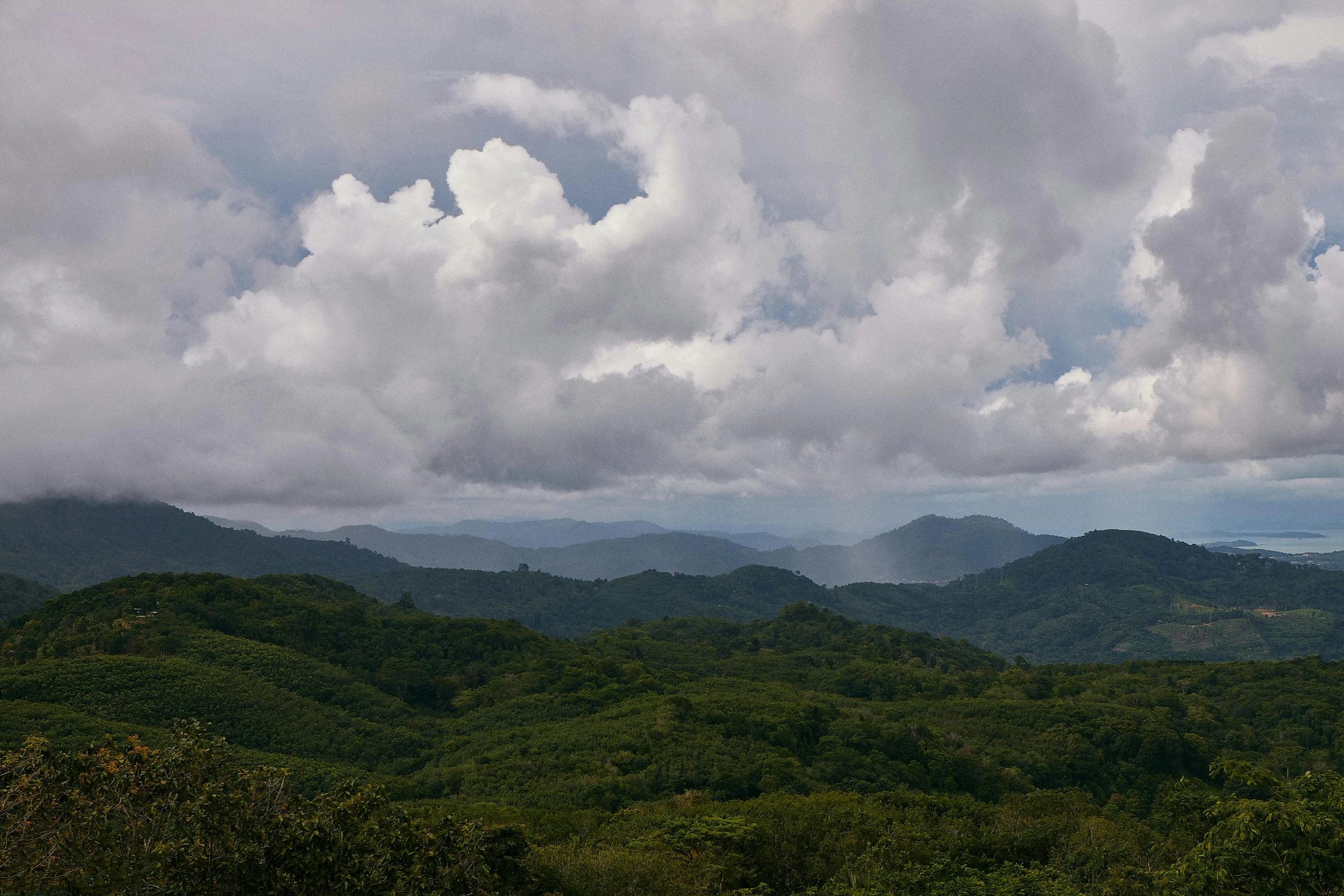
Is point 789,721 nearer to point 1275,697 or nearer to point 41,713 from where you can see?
point 41,713

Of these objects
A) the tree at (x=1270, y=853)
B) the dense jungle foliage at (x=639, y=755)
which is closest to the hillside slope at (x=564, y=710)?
the dense jungle foliage at (x=639, y=755)

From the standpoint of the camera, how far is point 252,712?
9700 cm

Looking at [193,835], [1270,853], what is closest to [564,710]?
[193,835]

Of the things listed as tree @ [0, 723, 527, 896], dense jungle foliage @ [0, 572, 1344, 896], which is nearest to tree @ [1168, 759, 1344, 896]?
dense jungle foliage @ [0, 572, 1344, 896]

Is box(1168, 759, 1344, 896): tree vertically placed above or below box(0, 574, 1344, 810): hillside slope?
above

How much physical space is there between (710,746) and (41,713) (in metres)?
73.0

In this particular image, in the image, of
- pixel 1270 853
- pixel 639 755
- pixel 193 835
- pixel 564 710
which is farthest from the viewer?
pixel 564 710

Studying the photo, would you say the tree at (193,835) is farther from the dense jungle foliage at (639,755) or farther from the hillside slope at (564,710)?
the hillside slope at (564,710)

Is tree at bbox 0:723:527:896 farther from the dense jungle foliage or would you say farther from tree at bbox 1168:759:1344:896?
tree at bbox 1168:759:1344:896

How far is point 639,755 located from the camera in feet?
292

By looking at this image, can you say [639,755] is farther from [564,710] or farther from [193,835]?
[193,835]

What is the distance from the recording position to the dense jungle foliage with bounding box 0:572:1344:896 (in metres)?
24.7

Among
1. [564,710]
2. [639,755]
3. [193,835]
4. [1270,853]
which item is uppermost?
[193,835]

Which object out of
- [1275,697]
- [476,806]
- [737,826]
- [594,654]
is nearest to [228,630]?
[594,654]
